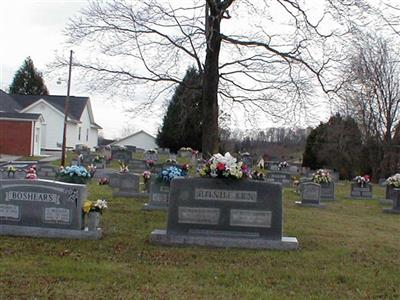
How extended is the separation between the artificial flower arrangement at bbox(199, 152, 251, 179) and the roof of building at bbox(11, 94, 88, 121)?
46207 mm

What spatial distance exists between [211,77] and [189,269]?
7.23 m

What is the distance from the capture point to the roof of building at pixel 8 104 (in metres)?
48.3

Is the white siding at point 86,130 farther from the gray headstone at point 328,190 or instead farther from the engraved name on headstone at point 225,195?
the engraved name on headstone at point 225,195

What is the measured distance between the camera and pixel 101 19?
46.0 ft

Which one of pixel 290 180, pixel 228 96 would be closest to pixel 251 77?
pixel 228 96

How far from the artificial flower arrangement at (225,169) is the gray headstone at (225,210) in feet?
0.41

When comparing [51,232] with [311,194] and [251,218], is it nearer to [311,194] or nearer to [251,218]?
[251,218]

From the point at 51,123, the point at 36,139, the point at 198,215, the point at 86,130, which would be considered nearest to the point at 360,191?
the point at 198,215

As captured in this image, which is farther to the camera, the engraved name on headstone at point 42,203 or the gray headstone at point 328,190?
the gray headstone at point 328,190

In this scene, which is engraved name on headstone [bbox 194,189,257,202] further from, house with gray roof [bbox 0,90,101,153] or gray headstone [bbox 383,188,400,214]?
house with gray roof [bbox 0,90,101,153]

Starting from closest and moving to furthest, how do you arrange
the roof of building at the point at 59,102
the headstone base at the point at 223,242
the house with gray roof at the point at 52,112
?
the headstone base at the point at 223,242 → the house with gray roof at the point at 52,112 → the roof of building at the point at 59,102

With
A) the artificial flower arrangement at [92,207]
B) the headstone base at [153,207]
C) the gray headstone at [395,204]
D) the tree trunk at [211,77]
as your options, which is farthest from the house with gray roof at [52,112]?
the artificial flower arrangement at [92,207]

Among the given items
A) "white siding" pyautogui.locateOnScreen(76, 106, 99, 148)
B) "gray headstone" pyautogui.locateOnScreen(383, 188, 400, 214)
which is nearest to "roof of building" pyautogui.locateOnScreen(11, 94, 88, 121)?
"white siding" pyautogui.locateOnScreen(76, 106, 99, 148)

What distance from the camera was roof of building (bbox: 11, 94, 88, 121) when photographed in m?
54.0
